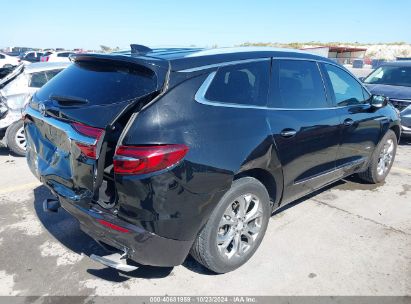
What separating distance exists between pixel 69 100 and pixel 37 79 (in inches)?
181

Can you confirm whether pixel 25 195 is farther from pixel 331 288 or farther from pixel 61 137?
pixel 331 288

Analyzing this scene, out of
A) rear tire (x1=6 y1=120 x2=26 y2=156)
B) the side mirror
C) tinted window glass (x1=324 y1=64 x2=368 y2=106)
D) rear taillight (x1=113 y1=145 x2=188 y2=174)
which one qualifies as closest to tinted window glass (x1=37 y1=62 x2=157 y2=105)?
rear taillight (x1=113 y1=145 x2=188 y2=174)

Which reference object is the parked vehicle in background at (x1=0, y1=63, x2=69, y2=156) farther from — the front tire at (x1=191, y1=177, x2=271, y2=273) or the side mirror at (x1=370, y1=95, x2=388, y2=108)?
the side mirror at (x1=370, y1=95, x2=388, y2=108)

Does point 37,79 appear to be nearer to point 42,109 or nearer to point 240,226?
point 42,109

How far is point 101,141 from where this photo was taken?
2.39 m

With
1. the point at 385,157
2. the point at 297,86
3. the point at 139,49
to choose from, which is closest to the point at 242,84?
the point at 297,86

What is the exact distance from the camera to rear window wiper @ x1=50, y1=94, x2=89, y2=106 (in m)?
2.63

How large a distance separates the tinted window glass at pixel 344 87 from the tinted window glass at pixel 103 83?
2268 millimetres

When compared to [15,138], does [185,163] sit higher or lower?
higher

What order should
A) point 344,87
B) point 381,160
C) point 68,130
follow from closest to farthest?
point 68,130
point 344,87
point 381,160

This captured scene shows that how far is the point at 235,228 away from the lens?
298 cm

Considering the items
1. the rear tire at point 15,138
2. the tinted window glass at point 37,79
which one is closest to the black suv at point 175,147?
the rear tire at point 15,138

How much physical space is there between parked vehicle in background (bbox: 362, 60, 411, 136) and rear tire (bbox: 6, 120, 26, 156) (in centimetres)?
712

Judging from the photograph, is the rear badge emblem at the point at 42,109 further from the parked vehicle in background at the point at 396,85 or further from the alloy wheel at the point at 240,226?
the parked vehicle in background at the point at 396,85
